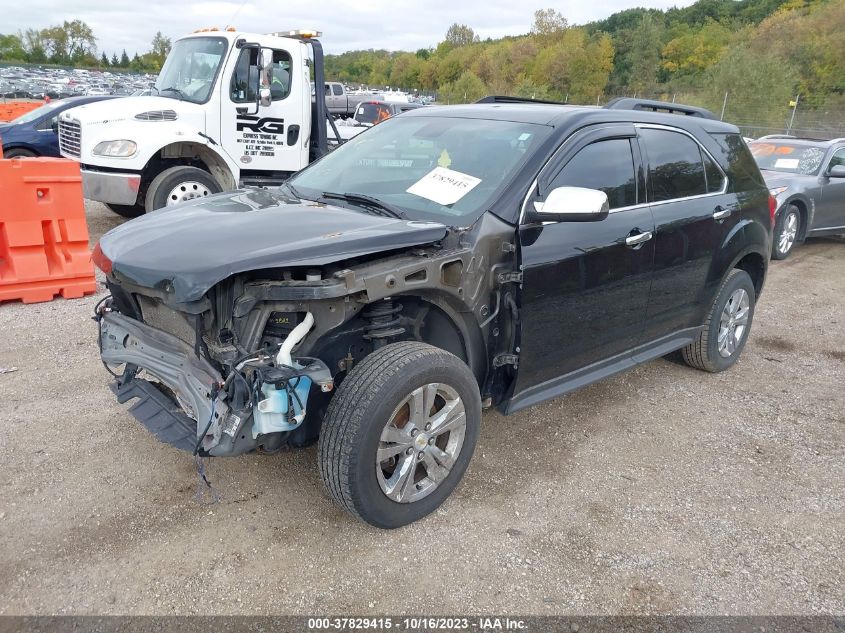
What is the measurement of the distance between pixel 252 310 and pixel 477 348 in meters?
1.15

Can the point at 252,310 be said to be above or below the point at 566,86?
below

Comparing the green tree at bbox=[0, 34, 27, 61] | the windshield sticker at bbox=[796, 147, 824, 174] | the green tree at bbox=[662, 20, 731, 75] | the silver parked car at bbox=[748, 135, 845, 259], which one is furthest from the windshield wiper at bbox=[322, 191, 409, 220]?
the green tree at bbox=[0, 34, 27, 61]

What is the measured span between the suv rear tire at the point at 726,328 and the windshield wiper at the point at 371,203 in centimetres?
262

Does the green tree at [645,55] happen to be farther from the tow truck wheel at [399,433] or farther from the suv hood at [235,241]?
the tow truck wheel at [399,433]

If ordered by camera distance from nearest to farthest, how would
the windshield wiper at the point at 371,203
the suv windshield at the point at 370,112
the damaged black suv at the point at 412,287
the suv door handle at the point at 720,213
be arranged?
the damaged black suv at the point at 412,287 → the windshield wiper at the point at 371,203 → the suv door handle at the point at 720,213 → the suv windshield at the point at 370,112

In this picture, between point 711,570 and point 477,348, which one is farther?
point 477,348

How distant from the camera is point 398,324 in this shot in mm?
3057

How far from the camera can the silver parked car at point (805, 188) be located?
29.7 ft

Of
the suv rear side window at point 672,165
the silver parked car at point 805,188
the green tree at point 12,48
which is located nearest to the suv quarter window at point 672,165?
the suv rear side window at point 672,165

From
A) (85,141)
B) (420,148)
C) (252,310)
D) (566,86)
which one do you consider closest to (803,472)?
(420,148)

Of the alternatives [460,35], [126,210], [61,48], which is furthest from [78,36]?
[126,210]

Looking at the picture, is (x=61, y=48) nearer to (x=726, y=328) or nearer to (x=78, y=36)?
(x=78, y=36)

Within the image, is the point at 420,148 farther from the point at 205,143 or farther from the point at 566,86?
the point at 566,86

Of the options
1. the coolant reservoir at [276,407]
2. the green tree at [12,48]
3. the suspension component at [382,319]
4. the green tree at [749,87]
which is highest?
the green tree at [12,48]
